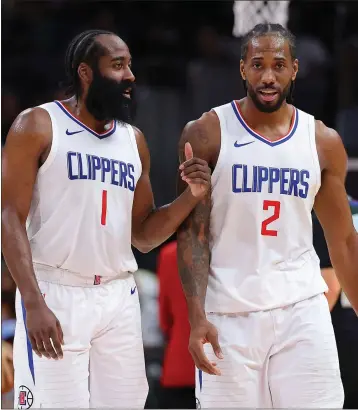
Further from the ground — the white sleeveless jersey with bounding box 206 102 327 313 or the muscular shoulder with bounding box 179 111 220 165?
the muscular shoulder with bounding box 179 111 220 165

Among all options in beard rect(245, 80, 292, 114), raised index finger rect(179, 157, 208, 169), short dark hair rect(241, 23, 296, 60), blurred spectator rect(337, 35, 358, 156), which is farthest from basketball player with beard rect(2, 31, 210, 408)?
blurred spectator rect(337, 35, 358, 156)

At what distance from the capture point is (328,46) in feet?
24.7

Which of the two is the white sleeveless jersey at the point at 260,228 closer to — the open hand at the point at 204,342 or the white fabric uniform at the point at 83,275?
the open hand at the point at 204,342

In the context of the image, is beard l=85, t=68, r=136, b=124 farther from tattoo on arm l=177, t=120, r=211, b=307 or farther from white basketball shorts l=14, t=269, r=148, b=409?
white basketball shorts l=14, t=269, r=148, b=409

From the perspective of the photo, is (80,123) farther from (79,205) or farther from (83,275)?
(83,275)

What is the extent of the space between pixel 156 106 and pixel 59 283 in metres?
3.72

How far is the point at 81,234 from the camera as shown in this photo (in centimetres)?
376

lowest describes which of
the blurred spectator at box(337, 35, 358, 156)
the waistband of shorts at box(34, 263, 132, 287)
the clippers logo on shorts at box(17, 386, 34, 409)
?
the clippers logo on shorts at box(17, 386, 34, 409)

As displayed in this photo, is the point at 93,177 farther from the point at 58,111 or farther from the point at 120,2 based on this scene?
the point at 120,2

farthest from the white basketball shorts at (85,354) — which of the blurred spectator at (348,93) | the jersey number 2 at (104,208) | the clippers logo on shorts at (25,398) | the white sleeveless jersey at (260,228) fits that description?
the blurred spectator at (348,93)

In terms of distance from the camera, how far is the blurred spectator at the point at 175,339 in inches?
197

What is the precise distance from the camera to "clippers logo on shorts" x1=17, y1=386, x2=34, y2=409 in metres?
3.66

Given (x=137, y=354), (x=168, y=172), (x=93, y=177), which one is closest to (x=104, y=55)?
(x=93, y=177)

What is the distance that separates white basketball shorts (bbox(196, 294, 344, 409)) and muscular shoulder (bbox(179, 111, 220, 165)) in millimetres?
701
